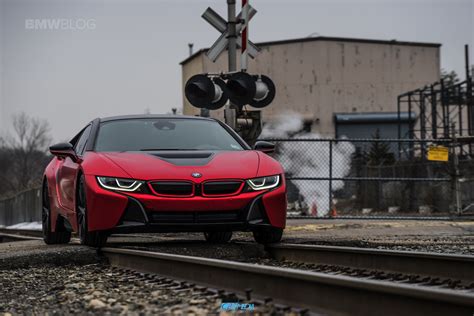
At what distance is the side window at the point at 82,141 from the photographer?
8864 mm

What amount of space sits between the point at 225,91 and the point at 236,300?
865 centimetres

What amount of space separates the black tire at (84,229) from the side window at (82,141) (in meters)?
0.78

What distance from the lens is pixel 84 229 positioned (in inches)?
308

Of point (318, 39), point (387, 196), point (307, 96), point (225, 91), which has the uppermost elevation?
point (318, 39)

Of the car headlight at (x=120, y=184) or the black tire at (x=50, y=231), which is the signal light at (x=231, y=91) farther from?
the car headlight at (x=120, y=184)

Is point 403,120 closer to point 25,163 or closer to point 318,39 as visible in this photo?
Result: point 318,39

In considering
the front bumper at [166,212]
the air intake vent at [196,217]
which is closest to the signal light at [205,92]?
the front bumper at [166,212]

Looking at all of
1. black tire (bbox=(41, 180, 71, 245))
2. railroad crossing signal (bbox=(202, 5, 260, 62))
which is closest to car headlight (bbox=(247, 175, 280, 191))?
black tire (bbox=(41, 180, 71, 245))

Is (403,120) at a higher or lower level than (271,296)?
higher

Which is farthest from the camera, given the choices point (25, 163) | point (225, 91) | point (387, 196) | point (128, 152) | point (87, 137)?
point (25, 163)

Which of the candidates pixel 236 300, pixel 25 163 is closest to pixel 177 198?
pixel 236 300

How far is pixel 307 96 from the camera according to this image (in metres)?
53.3

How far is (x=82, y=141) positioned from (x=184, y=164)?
88.4 inches

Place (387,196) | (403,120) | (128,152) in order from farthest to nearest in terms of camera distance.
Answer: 1. (403,120)
2. (387,196)
3. (128,152)
